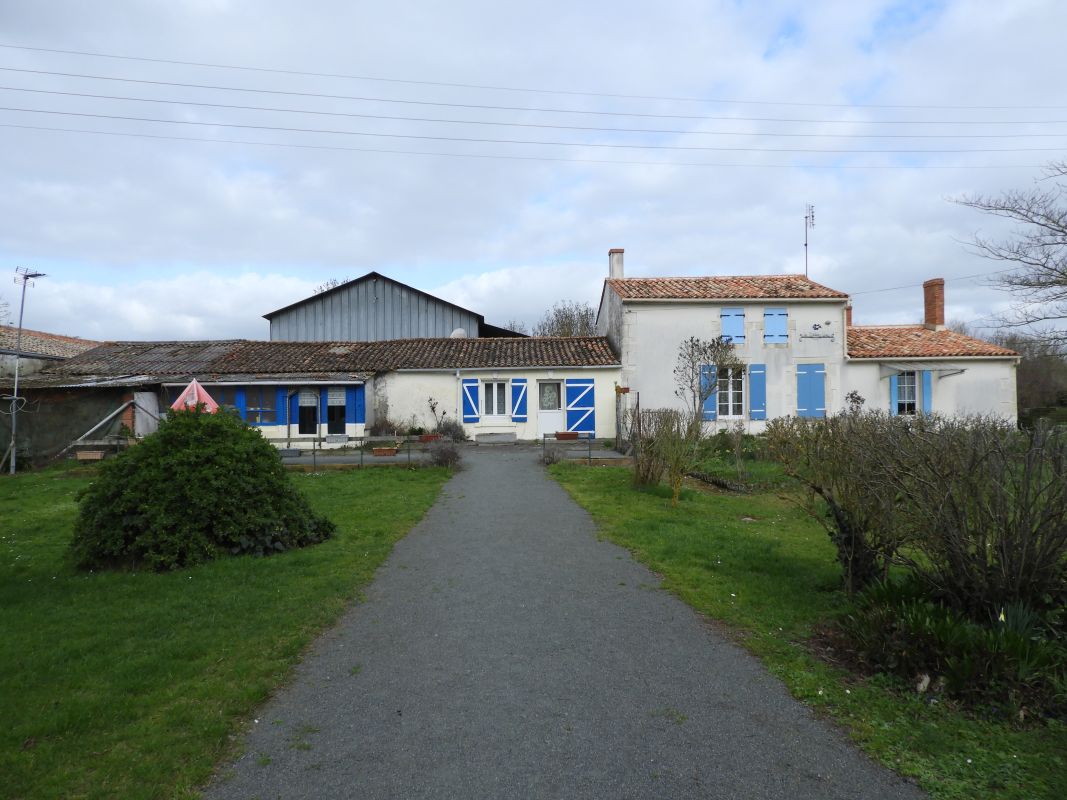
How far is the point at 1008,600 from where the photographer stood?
420cm

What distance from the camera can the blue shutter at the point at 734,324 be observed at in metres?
22.8

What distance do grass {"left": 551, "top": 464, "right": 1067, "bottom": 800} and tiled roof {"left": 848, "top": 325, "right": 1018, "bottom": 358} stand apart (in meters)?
14.5

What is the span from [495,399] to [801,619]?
18.2 metres

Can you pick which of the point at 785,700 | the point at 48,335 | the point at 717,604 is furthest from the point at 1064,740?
the point at 48,335

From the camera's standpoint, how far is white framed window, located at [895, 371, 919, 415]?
75.0 feet

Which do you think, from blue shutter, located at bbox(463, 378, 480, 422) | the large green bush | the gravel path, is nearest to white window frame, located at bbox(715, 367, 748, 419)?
blue shutter, located at bbox(463, 378, 480, 422)

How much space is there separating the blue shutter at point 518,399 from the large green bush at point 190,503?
14.6 meters

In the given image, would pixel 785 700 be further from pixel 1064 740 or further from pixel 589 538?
pixel 589 538

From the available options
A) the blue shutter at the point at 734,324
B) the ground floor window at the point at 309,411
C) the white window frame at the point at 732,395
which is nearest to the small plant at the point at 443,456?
the ground floor window at the point at 309,411

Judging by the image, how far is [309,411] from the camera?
22.4 m

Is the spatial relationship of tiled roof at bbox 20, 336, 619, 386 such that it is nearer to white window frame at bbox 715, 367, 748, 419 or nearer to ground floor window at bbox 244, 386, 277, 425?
ground floor window at bbox 244, 386, 277, 425

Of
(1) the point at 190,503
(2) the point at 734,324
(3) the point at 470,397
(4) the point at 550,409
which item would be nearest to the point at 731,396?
(2) the point at 734,324

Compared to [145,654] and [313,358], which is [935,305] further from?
[145,654]

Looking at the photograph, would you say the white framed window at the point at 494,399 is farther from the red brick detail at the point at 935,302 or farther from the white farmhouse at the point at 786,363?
the red brick detail at the point at 935,302
